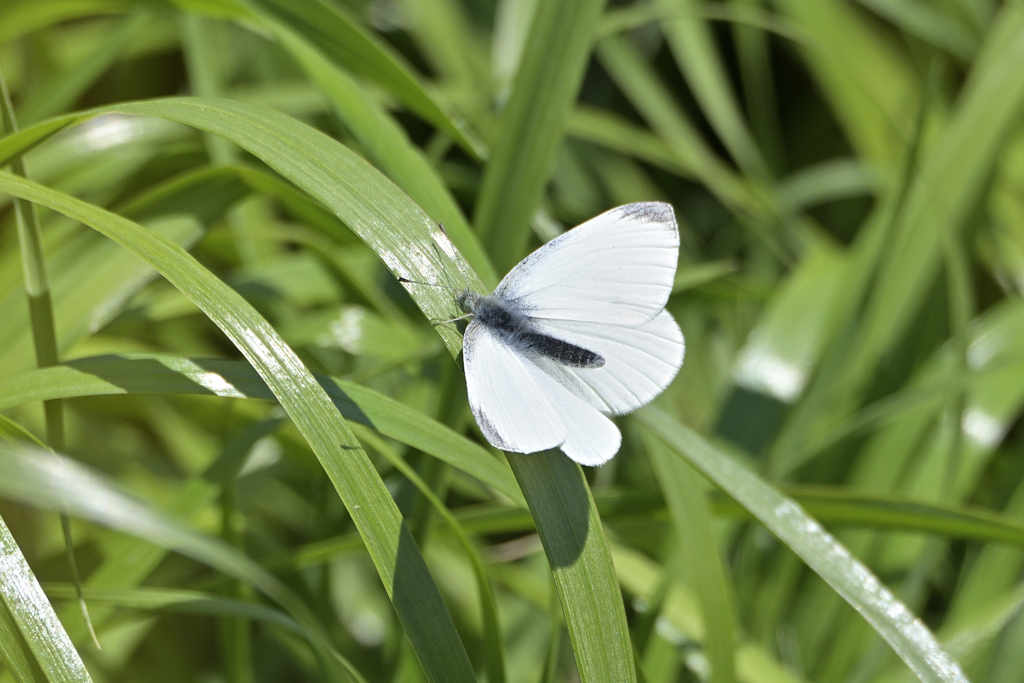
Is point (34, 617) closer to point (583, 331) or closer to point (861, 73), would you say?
point (583, 331)

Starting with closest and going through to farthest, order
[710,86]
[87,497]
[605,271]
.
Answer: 1. [87,497]
2. [605,271]
3. [710,86]

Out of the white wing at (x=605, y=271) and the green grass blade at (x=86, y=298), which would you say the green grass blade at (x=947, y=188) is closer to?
the white wing at (x=605, y=271)

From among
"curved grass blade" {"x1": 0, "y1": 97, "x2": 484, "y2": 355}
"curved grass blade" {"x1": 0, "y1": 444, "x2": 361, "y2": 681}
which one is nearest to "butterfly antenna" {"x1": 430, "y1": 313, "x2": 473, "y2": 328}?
"curved grass blade" {"x1": 0, "y1": 97, "x2": 484, "y2": 355}

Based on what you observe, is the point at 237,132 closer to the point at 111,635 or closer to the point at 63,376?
the point at 63,376

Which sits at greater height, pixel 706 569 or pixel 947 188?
pixel 947 188

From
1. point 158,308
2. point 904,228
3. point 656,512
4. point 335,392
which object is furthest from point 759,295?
point 158,308

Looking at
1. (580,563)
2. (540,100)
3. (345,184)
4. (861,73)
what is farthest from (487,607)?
(861,73)

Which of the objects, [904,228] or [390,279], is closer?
[904,228]
